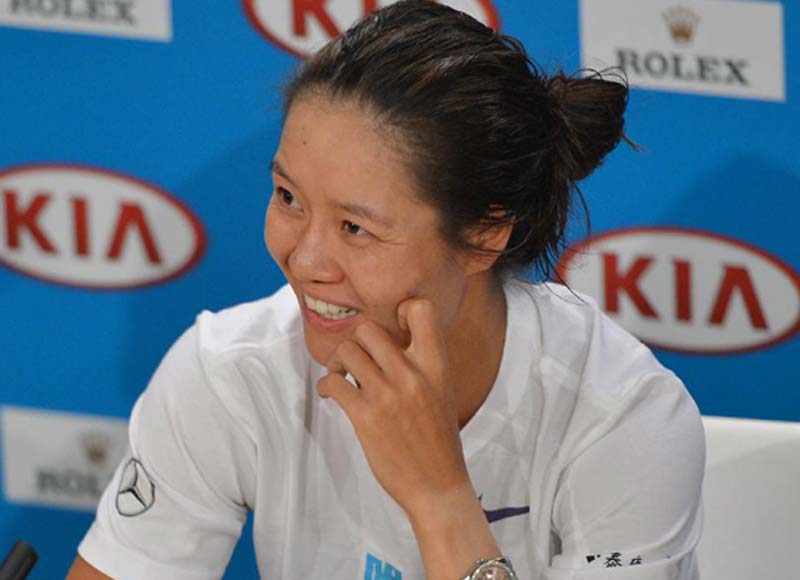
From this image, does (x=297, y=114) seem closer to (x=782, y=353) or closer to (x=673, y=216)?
(x=673, y=216)

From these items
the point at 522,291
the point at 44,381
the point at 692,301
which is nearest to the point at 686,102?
the point at 692,301

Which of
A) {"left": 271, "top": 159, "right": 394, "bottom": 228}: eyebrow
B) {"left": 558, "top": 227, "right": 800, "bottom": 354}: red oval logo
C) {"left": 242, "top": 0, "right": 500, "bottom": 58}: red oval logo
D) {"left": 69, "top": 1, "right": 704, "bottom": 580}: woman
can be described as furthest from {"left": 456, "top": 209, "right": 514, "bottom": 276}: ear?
{"left": 242, "top": 0, "right": 500, "bottom": 58}: red oval logo

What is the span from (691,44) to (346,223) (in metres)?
0.80

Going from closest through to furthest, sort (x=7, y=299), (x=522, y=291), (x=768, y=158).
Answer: (x=522, y=291)
(x=768, y=158)
(x=7, y=299)

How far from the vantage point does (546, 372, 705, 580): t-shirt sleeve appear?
1.56 m

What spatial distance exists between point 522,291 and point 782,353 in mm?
656

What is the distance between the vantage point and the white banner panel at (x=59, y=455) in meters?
2.51

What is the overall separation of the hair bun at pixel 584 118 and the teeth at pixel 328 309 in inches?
10.7

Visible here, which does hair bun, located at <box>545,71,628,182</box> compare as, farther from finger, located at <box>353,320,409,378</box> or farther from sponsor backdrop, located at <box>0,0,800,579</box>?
sponsor backdrop, located at <box>0,0,800,579</box>

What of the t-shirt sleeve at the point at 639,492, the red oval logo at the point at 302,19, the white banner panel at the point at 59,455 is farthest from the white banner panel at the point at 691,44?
the white banner panel at the point at 59,455

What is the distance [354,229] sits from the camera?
4.76ft

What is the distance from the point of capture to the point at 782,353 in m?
2.18

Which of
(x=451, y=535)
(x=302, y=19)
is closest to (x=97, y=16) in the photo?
(x=302, y=19)

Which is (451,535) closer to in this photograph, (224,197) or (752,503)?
(752,503)
